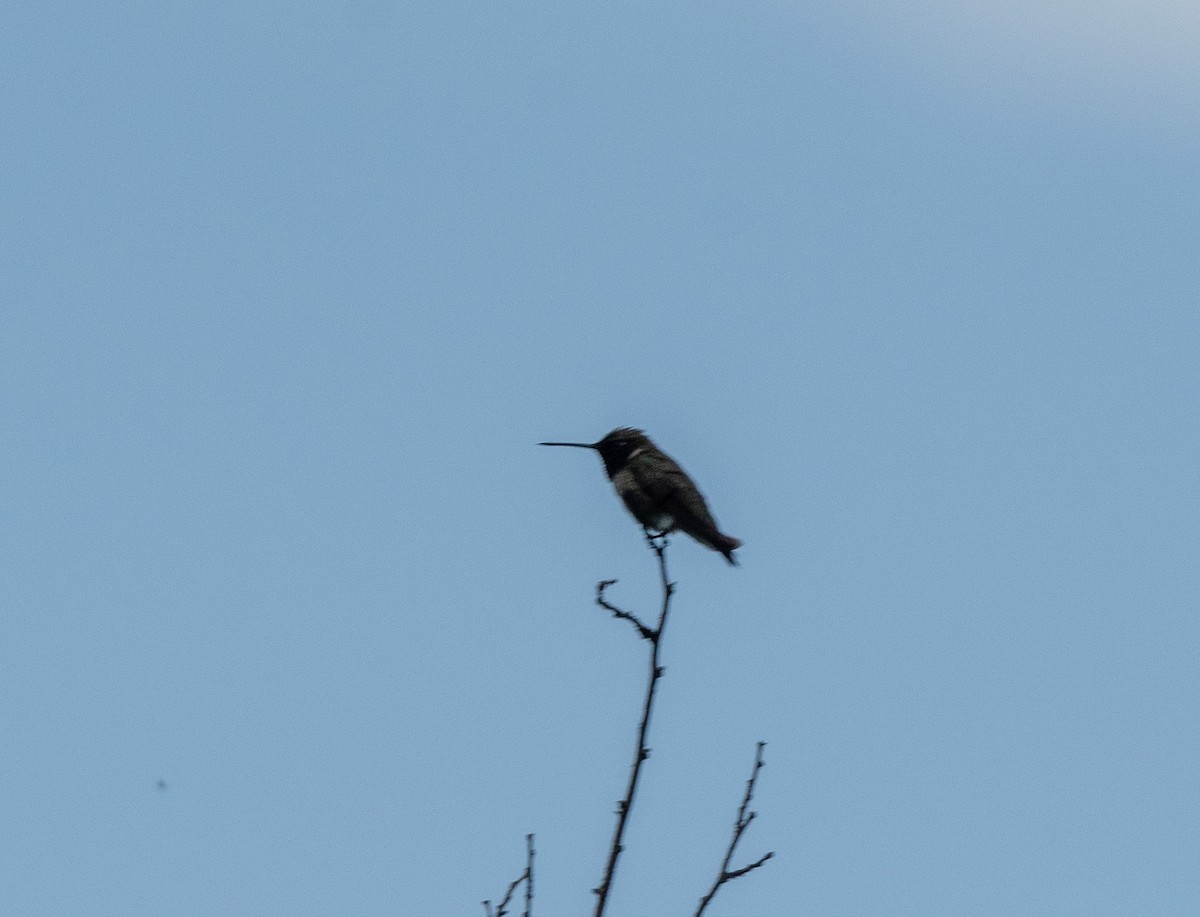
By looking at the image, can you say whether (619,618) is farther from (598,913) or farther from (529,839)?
(598,913)

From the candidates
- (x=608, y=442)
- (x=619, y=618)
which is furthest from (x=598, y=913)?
(x=608, y=442)

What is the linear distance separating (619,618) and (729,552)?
4.38 meters

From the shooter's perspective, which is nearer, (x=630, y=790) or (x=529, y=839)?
(x=630, y=790)

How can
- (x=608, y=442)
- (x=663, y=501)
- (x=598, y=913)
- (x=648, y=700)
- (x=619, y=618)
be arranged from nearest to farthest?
(x=598, y=913) → (x=648, y=700) → (x=619, y=618) → (x=663, y=501) → (x=608, y=442)

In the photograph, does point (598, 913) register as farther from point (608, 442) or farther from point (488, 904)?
point (608, 442)

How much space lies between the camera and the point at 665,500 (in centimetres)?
1049

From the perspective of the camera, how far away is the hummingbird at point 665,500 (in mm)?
10445

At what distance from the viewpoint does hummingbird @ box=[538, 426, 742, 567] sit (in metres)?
10.4

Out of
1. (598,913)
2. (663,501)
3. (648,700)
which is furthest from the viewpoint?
(663,501)

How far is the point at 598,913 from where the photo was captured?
4715 millimetres

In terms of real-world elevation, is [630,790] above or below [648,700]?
below

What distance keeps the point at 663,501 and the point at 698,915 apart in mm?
5870

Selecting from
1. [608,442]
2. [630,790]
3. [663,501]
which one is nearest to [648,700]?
[630,790]

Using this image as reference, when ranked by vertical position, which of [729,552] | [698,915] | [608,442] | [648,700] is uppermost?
[608,442]
